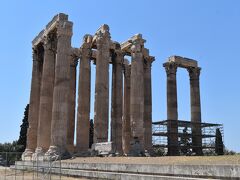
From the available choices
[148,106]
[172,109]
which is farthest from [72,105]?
[172,109]

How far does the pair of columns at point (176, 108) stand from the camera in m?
52.8

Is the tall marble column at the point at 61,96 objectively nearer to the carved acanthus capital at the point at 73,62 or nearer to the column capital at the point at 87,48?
the column capital at the point at 87,48

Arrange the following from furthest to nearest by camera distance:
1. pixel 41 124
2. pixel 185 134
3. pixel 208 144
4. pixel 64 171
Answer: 1. pixel 208 144
2. pixel 185 134
3. pixel 41 124
4. pixel 64 171

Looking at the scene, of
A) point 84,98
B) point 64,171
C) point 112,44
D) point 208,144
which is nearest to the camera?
point 64,171

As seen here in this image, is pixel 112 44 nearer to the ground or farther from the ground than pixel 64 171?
farther from the ground

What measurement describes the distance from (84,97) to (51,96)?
4.33 meters

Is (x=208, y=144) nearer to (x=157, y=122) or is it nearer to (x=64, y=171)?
(x=157, y=122)

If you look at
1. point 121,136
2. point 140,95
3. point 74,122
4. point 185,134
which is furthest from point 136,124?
point 185,134

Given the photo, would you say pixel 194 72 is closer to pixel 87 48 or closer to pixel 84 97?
pixel 87 48

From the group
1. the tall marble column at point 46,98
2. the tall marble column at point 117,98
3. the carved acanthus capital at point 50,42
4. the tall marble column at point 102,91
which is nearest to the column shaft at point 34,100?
the tall marble column at point 46,98

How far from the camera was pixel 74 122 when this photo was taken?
164ft

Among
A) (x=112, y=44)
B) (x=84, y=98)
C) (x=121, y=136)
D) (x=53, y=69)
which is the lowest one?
(x=121, y=136)

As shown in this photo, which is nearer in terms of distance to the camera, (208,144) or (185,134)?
(185,134)

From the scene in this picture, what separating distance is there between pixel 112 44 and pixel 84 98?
8755mm
